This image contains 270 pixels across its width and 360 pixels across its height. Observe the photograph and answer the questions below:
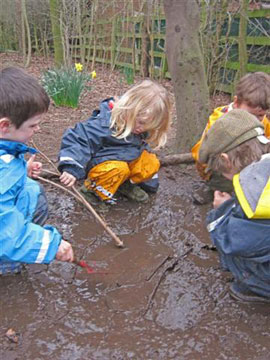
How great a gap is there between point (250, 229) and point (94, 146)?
140 cm

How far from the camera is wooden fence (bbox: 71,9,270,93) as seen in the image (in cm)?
654

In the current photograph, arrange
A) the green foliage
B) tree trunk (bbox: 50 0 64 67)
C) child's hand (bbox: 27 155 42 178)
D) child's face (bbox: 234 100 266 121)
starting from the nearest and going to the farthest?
child's hand (bbox: 27 155 42 178)
child's face (bbox: 234 100 266 121)
the green foliage
tree trunk (bbox: 50 0 64 67)

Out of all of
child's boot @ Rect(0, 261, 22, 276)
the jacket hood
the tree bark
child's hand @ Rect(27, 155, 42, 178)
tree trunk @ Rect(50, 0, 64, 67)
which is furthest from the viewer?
tree trunk @ Rect(50, 0, 64, 67)

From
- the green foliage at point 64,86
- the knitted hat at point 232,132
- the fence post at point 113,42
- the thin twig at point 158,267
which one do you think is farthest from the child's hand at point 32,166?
the fence post at point 113,42

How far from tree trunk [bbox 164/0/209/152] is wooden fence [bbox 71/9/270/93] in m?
2.88

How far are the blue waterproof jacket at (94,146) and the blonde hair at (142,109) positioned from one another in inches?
3.7

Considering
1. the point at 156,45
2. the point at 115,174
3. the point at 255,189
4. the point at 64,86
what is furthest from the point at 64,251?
the point at 156,45

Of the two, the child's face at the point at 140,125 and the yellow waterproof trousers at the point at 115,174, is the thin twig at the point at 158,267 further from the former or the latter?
the child's face at the point at 140,125

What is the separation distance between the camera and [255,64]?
6.69 metres

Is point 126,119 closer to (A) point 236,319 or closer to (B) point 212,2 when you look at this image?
(A) point 236,319

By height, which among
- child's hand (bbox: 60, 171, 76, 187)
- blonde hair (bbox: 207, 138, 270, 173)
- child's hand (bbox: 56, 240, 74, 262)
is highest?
blonde hair (bbox: 207, 138, 270, 173)

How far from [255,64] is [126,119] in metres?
4.58

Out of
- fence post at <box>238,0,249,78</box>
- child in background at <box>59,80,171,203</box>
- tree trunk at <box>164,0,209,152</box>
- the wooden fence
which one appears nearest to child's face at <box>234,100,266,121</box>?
child in background at <box>59,80,171,203</box>

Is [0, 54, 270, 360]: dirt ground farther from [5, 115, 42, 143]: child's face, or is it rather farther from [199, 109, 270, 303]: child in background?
[5, 115, 42, 143]: child's face
